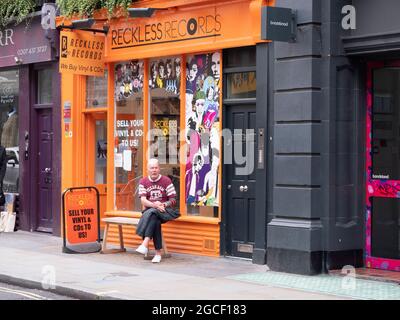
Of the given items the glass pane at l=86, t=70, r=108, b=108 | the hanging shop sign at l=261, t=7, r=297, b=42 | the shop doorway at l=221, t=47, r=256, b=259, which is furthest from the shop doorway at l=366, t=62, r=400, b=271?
the glass pane at l=86, t=70, r=108, b=108

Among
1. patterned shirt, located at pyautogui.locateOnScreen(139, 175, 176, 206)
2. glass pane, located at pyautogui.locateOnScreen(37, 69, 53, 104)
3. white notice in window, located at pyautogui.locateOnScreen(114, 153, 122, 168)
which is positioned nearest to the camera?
patterned shirt, located at pyautogui.locateOnScreen(139, 175, 176, 206)

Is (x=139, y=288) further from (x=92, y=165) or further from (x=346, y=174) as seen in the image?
(x=92, y=165)

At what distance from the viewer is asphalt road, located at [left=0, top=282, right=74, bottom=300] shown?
10133 millimetres

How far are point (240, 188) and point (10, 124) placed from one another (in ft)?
23.5

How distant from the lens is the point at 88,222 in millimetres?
14219

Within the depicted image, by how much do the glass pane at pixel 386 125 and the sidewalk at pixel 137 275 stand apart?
2.35 m

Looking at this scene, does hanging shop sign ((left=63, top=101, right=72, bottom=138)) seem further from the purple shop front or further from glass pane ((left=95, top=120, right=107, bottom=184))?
glass pane ((left=95, top=120, right=107, bottom=184))

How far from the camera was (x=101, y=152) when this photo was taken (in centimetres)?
1598

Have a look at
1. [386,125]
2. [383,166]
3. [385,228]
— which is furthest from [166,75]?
[385,228]

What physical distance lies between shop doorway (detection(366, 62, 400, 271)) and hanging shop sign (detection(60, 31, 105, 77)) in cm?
551

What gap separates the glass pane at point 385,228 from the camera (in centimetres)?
1144

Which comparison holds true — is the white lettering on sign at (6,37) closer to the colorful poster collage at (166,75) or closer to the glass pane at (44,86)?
the glass pane at (44,86)

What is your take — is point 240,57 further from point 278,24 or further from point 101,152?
point 101,152
